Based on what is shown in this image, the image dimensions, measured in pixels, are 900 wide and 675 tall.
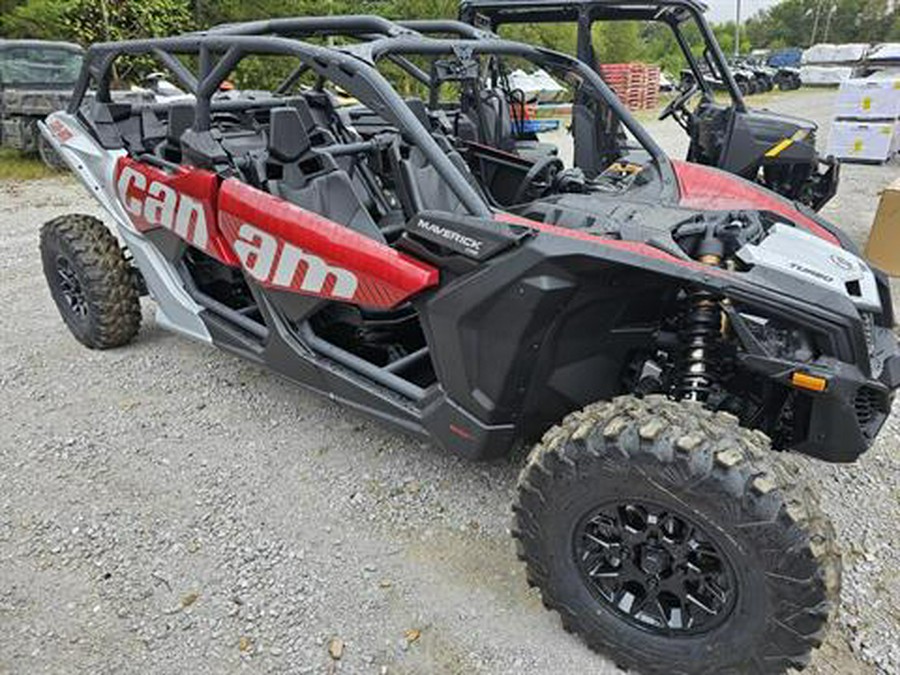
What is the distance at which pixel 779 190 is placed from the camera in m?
5.32

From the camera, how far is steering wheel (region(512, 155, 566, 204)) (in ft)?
11.4

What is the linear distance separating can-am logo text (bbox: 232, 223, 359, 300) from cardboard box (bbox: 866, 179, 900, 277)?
4446 millimetres

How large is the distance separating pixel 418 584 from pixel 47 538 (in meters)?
1.43

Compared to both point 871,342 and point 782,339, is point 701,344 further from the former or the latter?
point 871,342

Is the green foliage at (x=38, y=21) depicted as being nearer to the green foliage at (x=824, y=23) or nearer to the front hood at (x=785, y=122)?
the front hood at (x=785, y=122)

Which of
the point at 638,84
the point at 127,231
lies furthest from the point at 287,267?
the point at 638,84

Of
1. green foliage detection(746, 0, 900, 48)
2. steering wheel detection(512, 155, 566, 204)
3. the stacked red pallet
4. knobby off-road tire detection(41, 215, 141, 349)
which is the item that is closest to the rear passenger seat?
steering wheel detection(512, 155, 566, 204)

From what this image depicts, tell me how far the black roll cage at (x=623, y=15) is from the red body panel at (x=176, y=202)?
335 cm

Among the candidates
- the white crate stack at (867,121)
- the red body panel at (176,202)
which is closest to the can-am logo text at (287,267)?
the red body panel at (176,202)

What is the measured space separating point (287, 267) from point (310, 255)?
6.2 inches

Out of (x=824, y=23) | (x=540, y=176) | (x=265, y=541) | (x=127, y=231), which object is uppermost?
(x=540, y=176)

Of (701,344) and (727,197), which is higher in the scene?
(727,197)

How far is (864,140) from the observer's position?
8750 millimetres

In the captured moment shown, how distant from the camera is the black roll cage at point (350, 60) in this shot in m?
2.29
